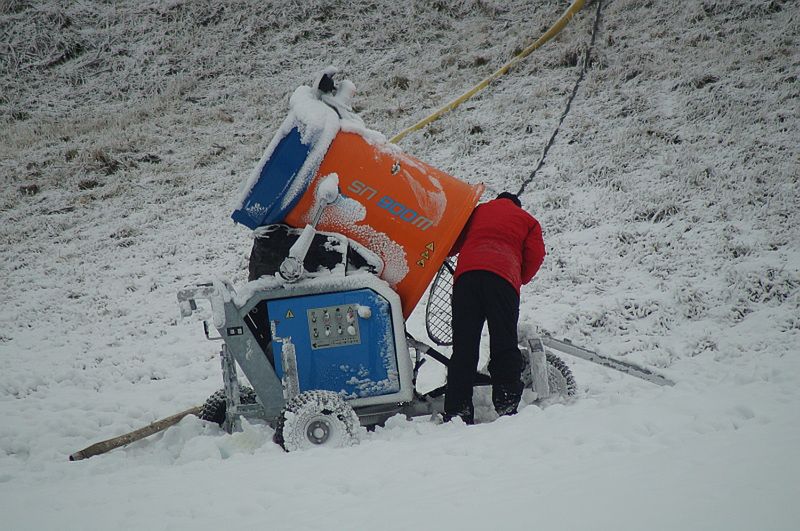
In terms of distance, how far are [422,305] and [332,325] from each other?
354 cm

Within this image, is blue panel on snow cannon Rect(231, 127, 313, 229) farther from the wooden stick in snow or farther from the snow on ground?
the wooden stick in snow

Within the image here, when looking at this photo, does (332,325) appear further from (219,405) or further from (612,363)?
(612,363)

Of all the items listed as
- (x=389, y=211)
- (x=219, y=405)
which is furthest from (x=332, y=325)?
(x=219, y=405)

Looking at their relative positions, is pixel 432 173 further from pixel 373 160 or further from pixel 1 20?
pixel 1 20

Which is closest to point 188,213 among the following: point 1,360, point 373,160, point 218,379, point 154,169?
point 154,169

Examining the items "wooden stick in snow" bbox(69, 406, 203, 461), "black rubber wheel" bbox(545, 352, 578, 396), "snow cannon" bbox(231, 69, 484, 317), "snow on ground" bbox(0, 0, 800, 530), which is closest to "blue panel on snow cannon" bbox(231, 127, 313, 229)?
"snow cannon" bbox(231, 69, 484, 317)

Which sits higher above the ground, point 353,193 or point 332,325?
point 353,193

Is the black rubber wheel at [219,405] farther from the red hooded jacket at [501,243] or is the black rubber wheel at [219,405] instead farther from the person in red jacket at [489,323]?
the red hooded jacket at [501,243]

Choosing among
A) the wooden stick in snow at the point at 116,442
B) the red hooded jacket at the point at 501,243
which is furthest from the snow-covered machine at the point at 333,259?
the wooden stick in snow at the point at 116,442

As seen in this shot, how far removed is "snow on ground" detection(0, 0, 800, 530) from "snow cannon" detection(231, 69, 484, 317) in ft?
3.26

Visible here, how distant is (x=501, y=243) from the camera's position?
3535 millimetres

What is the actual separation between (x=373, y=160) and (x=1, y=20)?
23.1 metres

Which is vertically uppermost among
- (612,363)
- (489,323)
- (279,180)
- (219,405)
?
(279,180)

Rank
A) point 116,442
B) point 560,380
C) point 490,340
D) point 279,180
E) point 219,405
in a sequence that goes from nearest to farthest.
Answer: point 279,180 → point 490,340 → point 116,442 → point 560,380 → point 219,405
